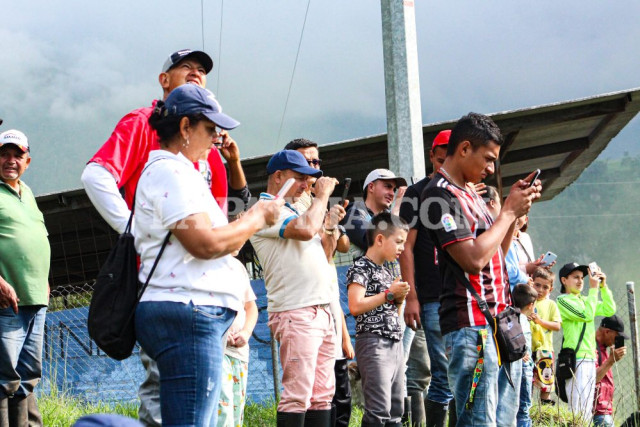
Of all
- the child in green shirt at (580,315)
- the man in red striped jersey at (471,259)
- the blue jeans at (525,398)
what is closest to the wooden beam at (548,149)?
the child in green shirt at (580,315)

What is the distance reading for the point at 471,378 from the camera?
3.14 meters

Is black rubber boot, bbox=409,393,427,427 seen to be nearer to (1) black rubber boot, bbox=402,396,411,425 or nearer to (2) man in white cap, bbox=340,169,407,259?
(1) black rubber boot, bbox=402,396,411,425

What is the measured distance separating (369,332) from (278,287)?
677 millimetres

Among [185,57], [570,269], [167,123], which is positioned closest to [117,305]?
[167,123]

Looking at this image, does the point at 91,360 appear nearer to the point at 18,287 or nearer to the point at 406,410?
the point at 406,410


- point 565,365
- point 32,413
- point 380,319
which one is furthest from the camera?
point 565,365

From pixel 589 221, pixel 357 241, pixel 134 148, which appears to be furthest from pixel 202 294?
pixel 589 221

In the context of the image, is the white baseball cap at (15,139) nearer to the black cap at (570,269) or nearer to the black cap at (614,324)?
the black cap at (570,269)

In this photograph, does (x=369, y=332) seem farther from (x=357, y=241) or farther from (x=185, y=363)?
(x=185, y=363)

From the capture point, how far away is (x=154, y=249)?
2.54 meters

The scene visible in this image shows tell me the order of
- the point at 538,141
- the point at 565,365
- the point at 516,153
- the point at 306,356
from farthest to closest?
the point at 516,153, the point at 538,141, the point at 565,365, the point at 306,356

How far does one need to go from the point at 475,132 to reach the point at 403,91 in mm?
2542

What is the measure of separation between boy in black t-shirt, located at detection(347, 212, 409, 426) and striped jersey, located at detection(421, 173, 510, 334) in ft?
3.96

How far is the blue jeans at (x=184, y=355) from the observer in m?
2.40
